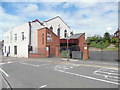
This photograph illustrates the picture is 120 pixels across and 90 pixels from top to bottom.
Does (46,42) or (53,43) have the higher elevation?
(46,42)

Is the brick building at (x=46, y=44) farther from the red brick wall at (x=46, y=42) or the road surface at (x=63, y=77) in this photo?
the road surface at (x=63, y=77)

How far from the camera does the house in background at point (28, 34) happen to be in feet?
82.1

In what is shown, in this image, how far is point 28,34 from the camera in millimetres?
24953

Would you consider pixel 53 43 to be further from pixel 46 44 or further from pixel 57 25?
pixel 57 25

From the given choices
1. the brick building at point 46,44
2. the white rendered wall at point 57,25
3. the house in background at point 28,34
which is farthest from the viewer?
the white rendered wall at point 57,25

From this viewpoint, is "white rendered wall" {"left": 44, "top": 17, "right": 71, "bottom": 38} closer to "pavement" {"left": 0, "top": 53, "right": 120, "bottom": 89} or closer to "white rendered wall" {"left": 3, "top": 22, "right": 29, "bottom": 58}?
"white rendered wall" {"left": 3, "top": 22, "right": 29, "bottom": 58}

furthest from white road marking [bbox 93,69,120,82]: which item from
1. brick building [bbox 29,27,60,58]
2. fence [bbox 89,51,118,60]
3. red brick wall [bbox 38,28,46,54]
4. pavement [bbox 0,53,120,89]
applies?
red brick wall [bbox 38,28,46,54]

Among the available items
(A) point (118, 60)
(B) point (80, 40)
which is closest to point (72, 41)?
(B) point (80, 40)

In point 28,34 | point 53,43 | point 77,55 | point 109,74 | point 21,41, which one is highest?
point 28,34

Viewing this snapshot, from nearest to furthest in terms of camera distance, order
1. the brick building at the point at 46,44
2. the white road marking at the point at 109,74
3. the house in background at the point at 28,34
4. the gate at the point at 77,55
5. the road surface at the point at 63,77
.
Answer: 1. the road surface at the point at 63,77
2. the white road marking at the point at 109,74
3. the gate at the point at 77,55
4. the brick building at the point at 46,44
5. the house in background at the point at 28,34

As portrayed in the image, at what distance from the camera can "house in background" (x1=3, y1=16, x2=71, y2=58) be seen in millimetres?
25031

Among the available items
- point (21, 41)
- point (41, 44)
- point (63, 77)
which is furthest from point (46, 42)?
point (63, 77)

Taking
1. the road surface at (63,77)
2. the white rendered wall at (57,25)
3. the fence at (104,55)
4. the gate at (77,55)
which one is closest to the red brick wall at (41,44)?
the white rendered wall at (57,25)

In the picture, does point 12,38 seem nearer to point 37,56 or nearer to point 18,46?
point 18,46
